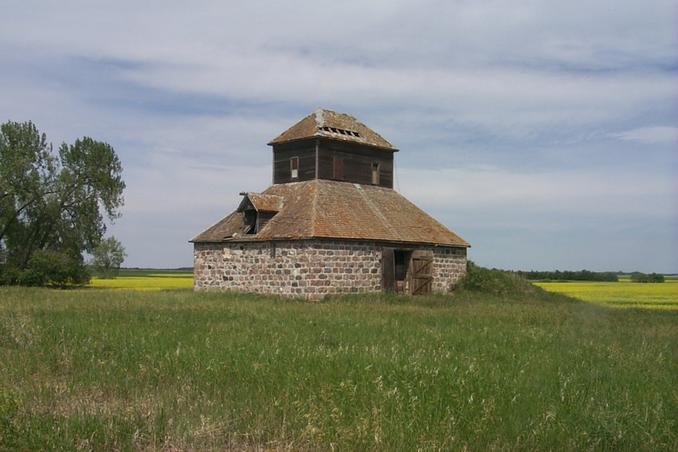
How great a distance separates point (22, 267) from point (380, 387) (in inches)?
1908

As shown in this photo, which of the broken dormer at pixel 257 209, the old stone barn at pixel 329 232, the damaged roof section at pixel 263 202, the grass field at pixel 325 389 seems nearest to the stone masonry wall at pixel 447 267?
the old stone barn at pixel 329 232

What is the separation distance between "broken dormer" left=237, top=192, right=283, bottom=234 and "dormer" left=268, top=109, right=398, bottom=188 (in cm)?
273

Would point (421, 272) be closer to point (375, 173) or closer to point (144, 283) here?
point (375, 173)

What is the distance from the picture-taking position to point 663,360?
37.7ft

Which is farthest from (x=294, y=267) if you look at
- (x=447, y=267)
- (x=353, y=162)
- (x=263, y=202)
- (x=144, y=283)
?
(x=144, y=283)

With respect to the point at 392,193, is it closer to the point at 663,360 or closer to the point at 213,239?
the point at 213,239

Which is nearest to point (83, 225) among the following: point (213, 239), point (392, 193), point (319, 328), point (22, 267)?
point (22, 267)

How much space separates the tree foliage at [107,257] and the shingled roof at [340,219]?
28.1m

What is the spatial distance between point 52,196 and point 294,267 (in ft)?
93.6

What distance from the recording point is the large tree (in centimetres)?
4869

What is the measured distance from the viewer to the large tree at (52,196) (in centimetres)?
4869

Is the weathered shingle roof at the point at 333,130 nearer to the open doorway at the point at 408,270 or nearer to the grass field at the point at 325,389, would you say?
the open doorway at the point at 408,270

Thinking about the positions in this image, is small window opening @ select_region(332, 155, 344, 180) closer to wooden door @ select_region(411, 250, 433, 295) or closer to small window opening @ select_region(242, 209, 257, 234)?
small window opening @ select_region(242, 209, 257, 234)

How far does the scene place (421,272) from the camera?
33.6 metres
